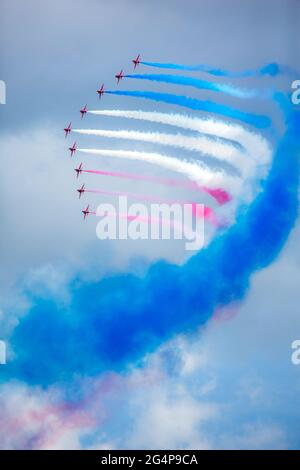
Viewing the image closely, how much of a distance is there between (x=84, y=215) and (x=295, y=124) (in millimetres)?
5588

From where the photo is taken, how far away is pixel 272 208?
64.8m

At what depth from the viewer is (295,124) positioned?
212 ft

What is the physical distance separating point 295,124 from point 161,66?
351 centimetres
